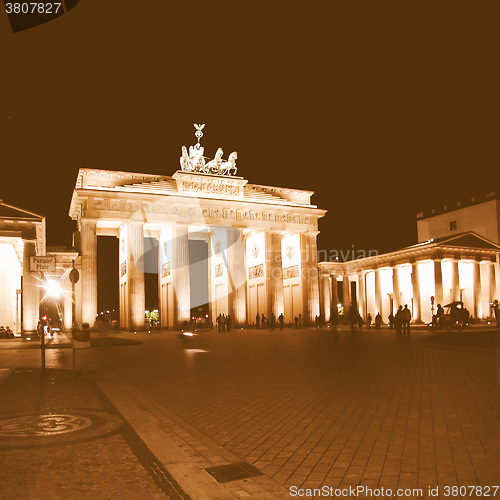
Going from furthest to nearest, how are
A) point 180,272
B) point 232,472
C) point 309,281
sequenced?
point 309,281, point 180,272, point 232,472

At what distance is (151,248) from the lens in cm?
6412

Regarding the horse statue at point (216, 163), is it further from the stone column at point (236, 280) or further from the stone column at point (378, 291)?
the stone column at point (378, 291)

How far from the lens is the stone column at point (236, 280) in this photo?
180ft

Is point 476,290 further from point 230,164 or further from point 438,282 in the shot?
point 230,164

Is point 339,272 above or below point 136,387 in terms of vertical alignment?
above

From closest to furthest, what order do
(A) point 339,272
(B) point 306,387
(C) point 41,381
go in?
1. (B) point 306,387
2. (C) point 41,381
3. (A) point 339,272

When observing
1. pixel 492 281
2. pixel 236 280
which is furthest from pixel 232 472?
pixel 492 281

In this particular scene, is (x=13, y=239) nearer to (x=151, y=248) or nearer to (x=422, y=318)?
(x=151, y=248)

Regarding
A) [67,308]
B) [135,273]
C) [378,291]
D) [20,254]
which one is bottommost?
[67,308]

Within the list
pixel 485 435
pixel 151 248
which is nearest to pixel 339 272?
pixel 151 248

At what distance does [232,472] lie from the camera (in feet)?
17.6

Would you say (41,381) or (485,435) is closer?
(485,435)

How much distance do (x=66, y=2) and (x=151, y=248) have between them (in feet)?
186

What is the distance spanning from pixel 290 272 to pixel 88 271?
2448cm
